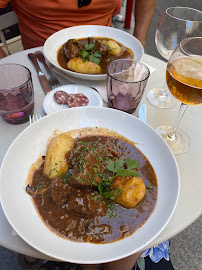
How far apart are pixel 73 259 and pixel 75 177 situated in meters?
0.34

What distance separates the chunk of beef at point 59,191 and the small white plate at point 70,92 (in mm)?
577

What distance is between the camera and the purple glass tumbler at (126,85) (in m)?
1.48

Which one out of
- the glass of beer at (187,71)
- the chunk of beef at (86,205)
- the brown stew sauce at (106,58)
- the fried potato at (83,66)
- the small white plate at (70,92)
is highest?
the glass of beer at (187,71)

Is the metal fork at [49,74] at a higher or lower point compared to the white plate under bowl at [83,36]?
lower

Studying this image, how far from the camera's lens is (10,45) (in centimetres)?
393

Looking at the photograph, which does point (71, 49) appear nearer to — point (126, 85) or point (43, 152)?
point (126, 85)

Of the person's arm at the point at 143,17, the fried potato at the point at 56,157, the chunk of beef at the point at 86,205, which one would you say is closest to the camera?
the chunk of beef at the point at 86,205

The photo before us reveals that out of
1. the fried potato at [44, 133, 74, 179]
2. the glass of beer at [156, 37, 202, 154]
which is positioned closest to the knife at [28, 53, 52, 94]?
the fried potato at [44, 133, 74, 179]

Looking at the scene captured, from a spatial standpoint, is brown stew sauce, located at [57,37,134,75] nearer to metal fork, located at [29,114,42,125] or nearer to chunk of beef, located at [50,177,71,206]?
metal fork, located at [29,114,42,125]

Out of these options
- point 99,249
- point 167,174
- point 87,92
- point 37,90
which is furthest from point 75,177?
point 37,90

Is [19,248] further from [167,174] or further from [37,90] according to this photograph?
[37,90]

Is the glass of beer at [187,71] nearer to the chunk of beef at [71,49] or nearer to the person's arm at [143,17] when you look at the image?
the chunk of beef at [71,49]

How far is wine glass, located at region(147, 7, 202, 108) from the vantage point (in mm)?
1553

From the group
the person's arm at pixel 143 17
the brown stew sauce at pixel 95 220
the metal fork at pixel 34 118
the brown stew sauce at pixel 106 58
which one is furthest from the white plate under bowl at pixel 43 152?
the person's arm at pixel 143 17
